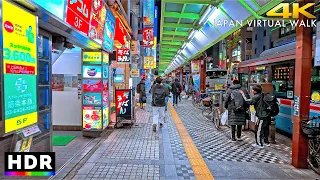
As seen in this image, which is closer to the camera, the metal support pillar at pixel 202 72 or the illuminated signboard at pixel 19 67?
the illuminated signboard at pixel 19 67

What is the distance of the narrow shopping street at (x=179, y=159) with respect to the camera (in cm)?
463

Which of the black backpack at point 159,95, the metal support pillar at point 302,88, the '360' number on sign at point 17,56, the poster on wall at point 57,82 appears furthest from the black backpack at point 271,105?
the poster on wall at point 57,82

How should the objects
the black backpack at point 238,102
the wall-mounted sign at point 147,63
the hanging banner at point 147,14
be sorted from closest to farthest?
the black backpack at point 238,102, the hanging banner at point 147,14, the wall-mounted sign at point 147,63

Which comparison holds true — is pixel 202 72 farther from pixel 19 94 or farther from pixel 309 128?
pixel 19 94

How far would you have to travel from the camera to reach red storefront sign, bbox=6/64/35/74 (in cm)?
282

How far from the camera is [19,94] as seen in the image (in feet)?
10.0

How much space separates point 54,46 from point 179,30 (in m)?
9.02

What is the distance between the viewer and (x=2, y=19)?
2.65 metres

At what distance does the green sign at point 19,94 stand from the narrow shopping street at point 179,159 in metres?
1.77

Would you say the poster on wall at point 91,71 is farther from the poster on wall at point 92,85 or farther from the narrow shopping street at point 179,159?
the narrow shopping street at point 179,159

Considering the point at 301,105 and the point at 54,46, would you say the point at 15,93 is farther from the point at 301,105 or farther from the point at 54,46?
the point at 301,105

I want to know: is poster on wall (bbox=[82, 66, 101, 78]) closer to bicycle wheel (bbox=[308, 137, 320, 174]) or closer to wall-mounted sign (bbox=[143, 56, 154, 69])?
bicycle wheel (bbox=[308, 137, 320, 174])

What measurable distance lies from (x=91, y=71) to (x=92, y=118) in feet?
4.60

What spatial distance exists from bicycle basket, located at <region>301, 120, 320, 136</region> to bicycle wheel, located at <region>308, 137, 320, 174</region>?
0.30m
